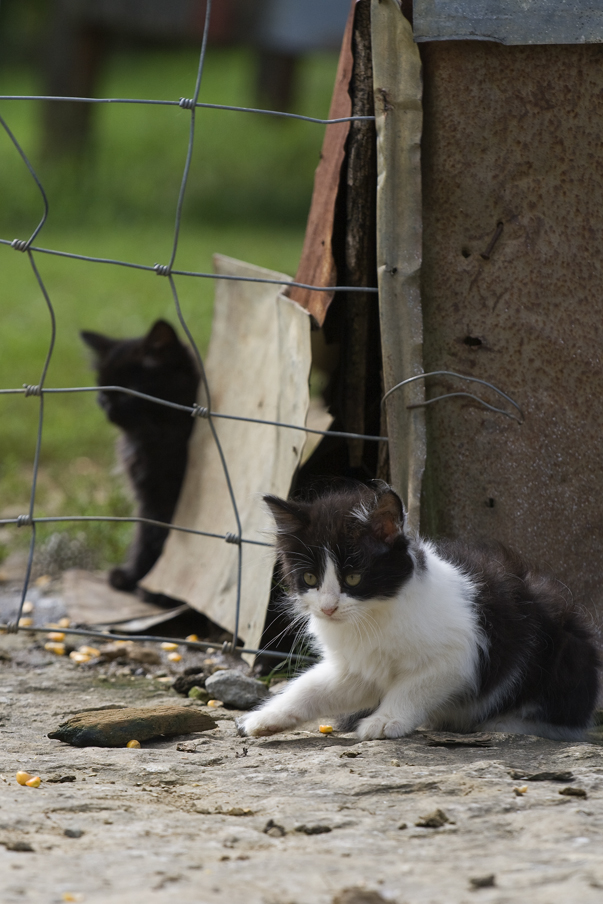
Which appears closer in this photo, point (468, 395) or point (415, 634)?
point (415, 634)

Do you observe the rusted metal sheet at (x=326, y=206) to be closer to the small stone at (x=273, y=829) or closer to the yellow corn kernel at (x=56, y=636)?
the yellow corn kernel at (x=56, y=636)

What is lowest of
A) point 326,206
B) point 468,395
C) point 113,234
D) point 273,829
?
point 273,829

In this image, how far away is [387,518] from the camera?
248 centimetres

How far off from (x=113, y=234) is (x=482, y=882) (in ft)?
34.3

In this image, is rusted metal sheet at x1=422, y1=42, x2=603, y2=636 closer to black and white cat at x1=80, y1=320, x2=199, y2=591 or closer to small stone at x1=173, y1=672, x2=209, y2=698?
small stone at x1=173, y1=672, x2=209, y2=698

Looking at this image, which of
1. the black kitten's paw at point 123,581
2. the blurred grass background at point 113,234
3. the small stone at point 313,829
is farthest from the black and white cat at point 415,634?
the black kitten's paw at point 123,581

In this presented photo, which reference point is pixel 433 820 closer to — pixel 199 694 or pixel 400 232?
pixel 199 694

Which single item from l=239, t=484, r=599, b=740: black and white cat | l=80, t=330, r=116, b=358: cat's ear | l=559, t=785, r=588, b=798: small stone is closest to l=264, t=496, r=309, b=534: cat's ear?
l=239, t=484, r=599, b=740: black and white cat

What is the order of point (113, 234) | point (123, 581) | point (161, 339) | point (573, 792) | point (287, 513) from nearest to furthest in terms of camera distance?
point (573, 792) < point (287, 513) < point (123, 581) < point (161, 339) < point (113, 234)

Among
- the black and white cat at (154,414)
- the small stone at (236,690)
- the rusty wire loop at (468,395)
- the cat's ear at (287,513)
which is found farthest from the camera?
the black and white cat at (154,414)

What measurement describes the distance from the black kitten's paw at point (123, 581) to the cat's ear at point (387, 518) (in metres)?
2.29

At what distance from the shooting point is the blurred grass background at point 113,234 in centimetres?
598

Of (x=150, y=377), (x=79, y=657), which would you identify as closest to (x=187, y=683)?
(x=79, y=657)

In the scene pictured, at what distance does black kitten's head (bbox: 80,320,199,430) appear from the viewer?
4.70 m
